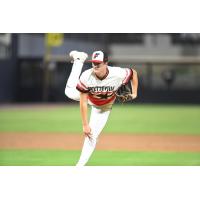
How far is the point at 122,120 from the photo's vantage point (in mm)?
13234

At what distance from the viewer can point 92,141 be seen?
6.42 meters

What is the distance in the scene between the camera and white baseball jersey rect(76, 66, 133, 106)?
6316mm

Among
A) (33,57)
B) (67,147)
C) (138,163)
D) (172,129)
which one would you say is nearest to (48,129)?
(33,57)

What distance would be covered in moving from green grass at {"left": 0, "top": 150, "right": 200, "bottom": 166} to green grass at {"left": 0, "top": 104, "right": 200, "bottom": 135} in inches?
90.1

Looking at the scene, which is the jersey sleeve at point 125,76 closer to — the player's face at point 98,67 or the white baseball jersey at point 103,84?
the white baseball jersey at point 103,84

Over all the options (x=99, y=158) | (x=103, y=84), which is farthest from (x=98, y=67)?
(x=99, y=158)

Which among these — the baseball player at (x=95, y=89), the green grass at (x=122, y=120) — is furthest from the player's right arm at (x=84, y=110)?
A: the green grass at (x=122, y=120)

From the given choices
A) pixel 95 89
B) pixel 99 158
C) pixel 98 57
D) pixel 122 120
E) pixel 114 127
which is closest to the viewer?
pixel 98 57

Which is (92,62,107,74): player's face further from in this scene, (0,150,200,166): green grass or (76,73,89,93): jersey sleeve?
(0,150,200,166): green grass

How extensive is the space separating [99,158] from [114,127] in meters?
5.28

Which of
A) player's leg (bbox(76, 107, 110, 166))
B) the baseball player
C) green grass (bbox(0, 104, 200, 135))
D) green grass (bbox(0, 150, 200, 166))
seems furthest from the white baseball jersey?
green grass (bbox(0, 104, 200, 135))

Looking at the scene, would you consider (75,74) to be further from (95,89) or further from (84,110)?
(84,110)

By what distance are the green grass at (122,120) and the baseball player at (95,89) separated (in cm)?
305
